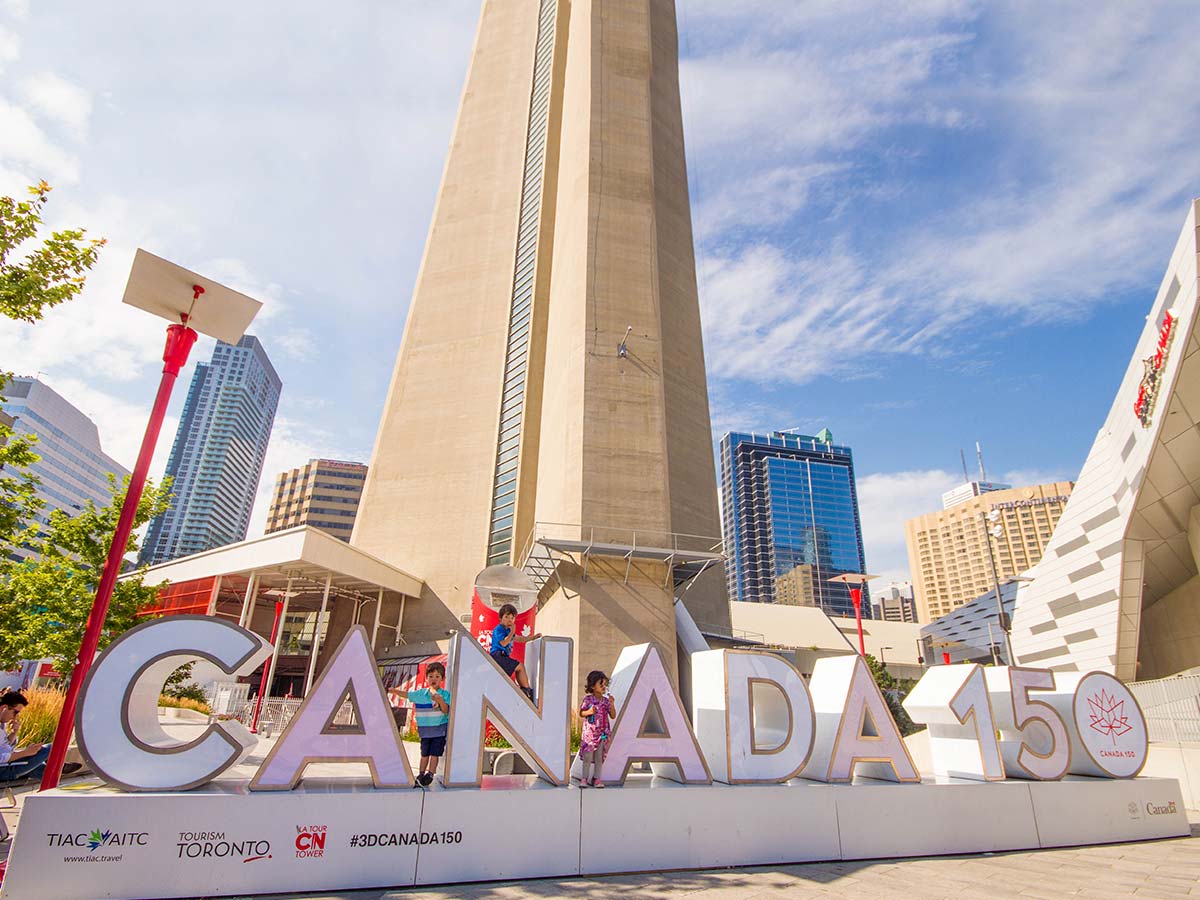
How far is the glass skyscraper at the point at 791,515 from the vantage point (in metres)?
161

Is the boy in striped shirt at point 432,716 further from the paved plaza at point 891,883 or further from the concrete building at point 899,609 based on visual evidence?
the concrete building at point 899,609

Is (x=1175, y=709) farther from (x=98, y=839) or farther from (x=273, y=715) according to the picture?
(x=273, y=715)

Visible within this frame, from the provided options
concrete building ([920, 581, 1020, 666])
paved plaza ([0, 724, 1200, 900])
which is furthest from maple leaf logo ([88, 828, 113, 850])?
concrete building ([920, 581, 1020, 666])

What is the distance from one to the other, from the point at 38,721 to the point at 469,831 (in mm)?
10647

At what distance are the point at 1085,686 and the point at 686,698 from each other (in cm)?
1841

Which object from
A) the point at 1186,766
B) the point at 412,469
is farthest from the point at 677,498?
the point at 1186,766

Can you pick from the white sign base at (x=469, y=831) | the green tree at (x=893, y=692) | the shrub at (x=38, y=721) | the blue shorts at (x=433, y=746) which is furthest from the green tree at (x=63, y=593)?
the green tree at (x=893, y=692)

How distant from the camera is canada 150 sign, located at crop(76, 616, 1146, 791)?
6.62 meters

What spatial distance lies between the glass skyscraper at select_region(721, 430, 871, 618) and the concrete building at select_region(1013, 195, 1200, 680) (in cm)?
12252

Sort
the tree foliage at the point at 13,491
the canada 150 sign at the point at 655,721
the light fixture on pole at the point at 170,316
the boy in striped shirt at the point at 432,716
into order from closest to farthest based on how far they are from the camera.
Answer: the canada 150 sign at the point at 655,721
the light fixture on pole at the point at 170,316
the boy in striped shirt at the point at 432,716
the tree foliage at the point at 13,491

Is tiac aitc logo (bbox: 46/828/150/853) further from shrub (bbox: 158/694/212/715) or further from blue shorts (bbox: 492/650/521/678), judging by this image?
shrub (bbox: 158/694/212/715)

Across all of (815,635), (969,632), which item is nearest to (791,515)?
(969,632)

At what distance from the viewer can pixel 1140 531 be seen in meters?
27.0

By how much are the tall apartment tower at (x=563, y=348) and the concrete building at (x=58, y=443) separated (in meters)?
93.1
